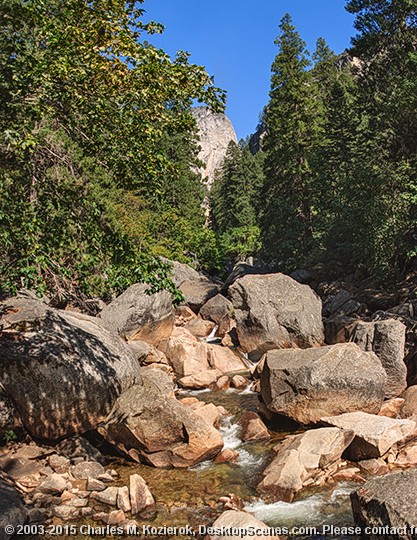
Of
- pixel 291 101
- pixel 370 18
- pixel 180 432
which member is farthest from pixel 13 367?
pixel 291 101

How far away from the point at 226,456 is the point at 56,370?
163 inches

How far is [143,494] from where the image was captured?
772cm

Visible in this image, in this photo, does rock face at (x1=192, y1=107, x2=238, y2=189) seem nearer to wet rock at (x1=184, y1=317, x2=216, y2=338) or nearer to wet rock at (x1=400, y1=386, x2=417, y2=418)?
wet rock at (x1=184, y1=317, x2=216, y2=338)

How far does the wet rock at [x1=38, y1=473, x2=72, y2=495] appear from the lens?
25.5ft

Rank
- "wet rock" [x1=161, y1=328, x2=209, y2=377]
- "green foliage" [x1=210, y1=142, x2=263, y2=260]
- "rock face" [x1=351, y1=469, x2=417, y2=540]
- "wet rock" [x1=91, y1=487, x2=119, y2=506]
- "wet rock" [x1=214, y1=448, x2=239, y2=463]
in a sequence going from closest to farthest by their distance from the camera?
1. "rock face" [x1=351, y1=469, x2=417, y2=540]
2. "wet rock" [x1=91, y1=487, x2=119, y2=506]
3. "wet rock" [x1=214, y1=448, x2=239, y2=463]
4. "wet rock" [x1=161, y1=328, x2=209, y2=377]
5. "green foliage" [x1=210, y1=142, x2=263, y2=260]

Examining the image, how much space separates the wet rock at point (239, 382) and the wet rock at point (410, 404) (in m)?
5.23

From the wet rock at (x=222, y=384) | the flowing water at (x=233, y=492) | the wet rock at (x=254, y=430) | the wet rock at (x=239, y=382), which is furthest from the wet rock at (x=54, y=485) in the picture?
the wet rock at (x=239, y=382)

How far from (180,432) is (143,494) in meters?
1.75

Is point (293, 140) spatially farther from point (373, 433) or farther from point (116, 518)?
point (116, 518)

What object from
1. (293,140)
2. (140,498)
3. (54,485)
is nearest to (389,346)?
(140,498)

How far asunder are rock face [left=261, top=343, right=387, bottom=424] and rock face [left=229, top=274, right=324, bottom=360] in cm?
725

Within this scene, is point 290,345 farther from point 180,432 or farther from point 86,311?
point 180,432

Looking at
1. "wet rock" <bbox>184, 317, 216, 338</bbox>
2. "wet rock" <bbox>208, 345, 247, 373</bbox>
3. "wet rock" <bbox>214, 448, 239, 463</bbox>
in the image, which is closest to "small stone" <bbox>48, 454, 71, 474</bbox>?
"wet rock" <bbox>214, 448, 239, 463</bbox>

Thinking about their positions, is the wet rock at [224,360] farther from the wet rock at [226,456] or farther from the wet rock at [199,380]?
the wet rock at [226,456]
